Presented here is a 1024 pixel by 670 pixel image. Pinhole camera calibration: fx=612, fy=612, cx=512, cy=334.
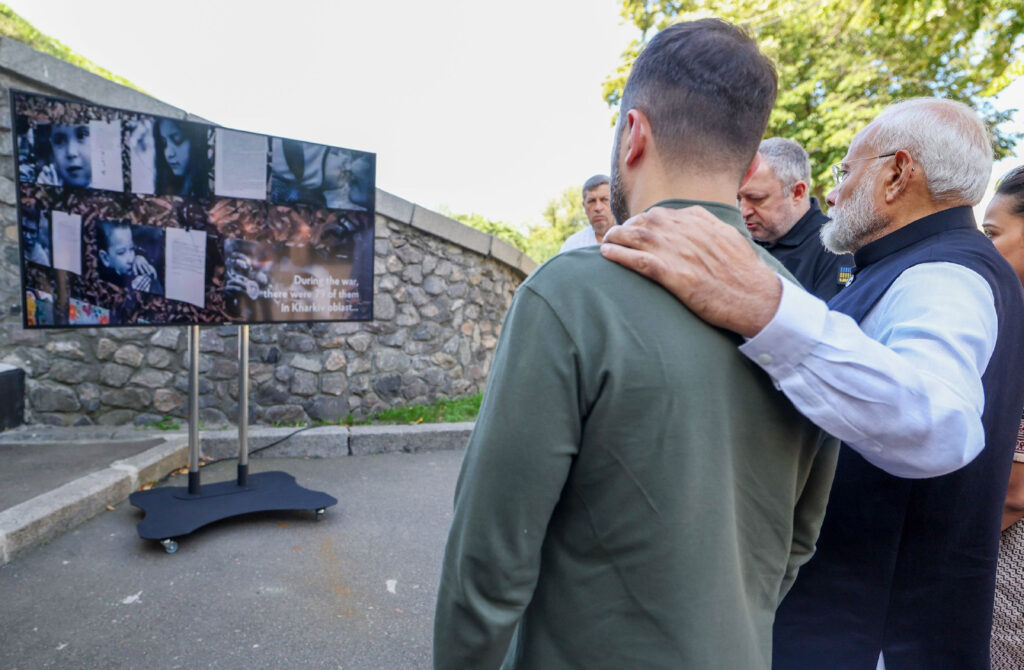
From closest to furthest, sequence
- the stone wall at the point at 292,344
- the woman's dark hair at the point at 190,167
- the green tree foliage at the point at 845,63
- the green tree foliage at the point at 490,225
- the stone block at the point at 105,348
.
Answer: the woman's dark hair at the point at 190,167 < the stone wall at the point at 292,344 < the stone block at the point at 105,348 < the green tree foliage at the point at 845,63 < the green tree foliage at the point at 490,225

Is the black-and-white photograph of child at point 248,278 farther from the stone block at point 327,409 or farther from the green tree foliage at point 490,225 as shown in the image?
the green tree foliage at point 490,225

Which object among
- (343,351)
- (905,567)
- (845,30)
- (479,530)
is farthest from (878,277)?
(845,30)

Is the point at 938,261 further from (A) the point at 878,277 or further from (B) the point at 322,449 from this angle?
(B) the point at 322,449

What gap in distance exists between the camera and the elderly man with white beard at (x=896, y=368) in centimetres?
91

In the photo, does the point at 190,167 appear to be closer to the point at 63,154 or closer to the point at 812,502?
the point at 63,154

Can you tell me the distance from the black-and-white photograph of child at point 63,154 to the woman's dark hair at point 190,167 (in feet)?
1.12

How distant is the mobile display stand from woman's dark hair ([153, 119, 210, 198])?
0.85 meters

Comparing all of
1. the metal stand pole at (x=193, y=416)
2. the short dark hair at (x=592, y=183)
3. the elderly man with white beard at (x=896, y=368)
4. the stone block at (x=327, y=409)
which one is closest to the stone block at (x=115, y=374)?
the stone block at (x=327, y=409)

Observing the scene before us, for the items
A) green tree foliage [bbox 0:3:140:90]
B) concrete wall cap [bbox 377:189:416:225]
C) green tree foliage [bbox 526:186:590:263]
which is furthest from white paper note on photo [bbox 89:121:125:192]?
green tree foliage [bbox 526:186:590:263]

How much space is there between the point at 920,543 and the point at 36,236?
13.6ft

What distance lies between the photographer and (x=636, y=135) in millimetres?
1010

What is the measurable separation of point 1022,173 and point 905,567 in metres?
1.36

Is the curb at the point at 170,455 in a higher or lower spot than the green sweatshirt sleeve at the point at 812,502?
lower

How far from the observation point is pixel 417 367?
6.52 metres
